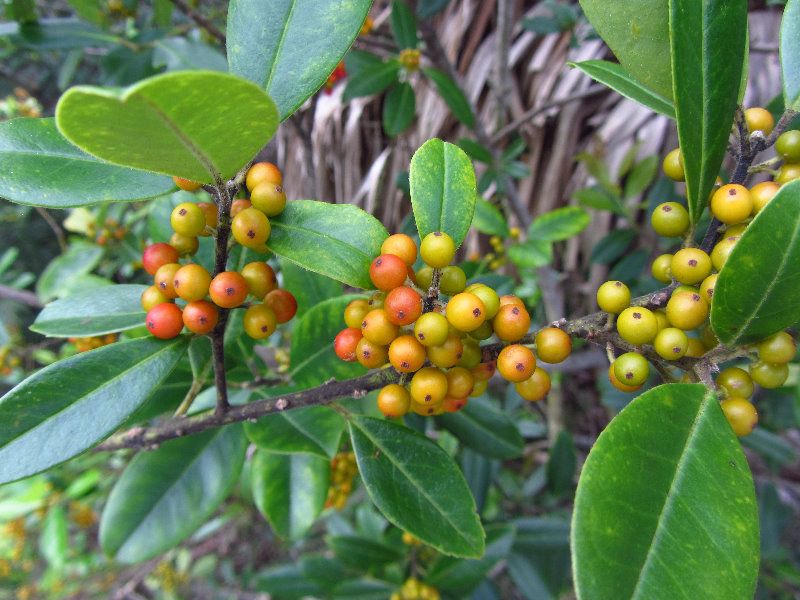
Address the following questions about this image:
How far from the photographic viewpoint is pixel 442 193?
709 mm

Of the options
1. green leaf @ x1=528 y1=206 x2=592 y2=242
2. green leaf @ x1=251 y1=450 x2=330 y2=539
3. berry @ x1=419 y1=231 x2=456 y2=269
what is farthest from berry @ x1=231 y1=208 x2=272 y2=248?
green leaf @ x1=528 y1=206 x2=592 y2=242

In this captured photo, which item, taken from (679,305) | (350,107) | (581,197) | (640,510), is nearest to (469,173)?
(679,305)

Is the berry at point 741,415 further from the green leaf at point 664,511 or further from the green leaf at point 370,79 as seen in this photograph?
the green leaf at point 370,79

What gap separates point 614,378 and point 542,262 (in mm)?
1080

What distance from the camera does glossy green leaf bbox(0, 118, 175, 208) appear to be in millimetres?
631

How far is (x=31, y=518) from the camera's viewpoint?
2.66m

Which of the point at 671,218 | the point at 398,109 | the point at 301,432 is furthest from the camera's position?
the point at 398,109

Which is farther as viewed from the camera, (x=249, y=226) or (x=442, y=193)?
(x=442, y=193)

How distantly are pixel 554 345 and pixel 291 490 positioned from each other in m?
0.82

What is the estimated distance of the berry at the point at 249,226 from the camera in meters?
0.60

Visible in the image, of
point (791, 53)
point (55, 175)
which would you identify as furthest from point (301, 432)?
point (791, 53)

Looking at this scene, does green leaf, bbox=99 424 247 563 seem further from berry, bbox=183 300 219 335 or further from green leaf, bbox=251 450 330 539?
berry, bbox=183 300 219 335

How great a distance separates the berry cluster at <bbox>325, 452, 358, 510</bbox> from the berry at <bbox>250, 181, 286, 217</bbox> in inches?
38.1

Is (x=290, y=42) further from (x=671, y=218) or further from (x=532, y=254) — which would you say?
(x=532, y=254)
